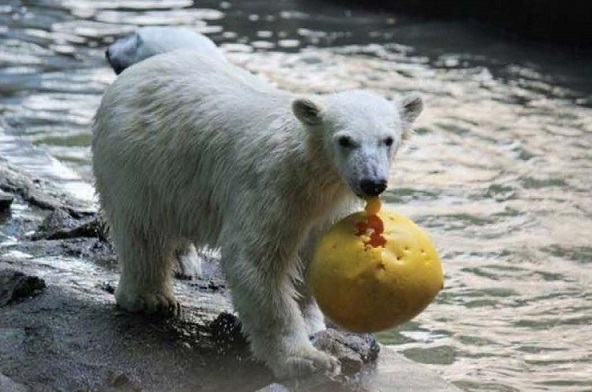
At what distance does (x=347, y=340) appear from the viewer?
16.7 feet

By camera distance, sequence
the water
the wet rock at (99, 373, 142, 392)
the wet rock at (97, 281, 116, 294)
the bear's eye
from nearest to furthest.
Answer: the bear's eye → the wet rock at (99, 373, 142, 392) → the wet rock at (97, 281, 116, 294) → the water

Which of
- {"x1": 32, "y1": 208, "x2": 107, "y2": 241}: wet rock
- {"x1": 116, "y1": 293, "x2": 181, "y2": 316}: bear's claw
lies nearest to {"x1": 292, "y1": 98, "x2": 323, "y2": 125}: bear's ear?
{"x1": 116, "y1": 293, "x2": 181, "y2": 316}: bear's claw

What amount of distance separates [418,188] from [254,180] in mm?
3773

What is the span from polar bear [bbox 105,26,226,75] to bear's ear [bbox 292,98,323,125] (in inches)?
112

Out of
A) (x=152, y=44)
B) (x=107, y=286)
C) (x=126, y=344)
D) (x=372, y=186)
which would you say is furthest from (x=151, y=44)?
(x=372, y=186)

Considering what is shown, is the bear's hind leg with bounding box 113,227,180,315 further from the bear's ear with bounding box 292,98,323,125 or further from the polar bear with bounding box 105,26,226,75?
the polar bear with bounding box 105,26,226,75

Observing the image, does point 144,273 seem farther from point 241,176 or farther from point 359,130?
point 359,130

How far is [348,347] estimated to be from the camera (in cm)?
505

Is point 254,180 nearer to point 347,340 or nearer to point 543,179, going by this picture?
point 347,340

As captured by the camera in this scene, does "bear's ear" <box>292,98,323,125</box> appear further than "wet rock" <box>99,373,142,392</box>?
No

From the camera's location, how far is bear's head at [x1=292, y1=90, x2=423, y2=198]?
4.20 meters

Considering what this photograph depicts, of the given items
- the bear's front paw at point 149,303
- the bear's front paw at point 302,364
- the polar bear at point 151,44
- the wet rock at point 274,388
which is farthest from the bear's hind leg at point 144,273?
the polar bear at point 151,44

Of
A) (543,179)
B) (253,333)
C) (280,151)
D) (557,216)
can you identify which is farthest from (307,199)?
(543,179)

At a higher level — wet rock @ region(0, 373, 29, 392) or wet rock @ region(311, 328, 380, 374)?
wet rock @ region(0, 373, 29, 392)
